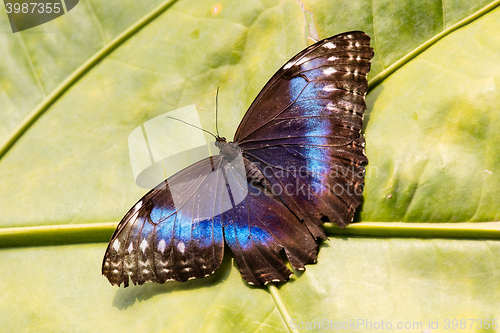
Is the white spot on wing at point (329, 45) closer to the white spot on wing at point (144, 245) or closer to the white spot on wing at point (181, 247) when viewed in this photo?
the white spot on wing at point (181, 247)

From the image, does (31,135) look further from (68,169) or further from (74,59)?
(74,59)

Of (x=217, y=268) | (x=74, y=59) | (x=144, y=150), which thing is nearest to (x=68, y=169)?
(x=144, y=150)

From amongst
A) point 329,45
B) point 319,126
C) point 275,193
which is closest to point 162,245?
point 275,193

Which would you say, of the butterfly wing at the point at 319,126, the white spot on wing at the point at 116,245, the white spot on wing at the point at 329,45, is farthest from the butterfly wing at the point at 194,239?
the white spot on wing at the point at 329,45

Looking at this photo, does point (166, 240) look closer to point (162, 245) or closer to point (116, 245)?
point (162, 245)

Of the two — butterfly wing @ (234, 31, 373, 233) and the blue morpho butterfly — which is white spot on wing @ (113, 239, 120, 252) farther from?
butterfly wing @ (234, 31, 373, 233)

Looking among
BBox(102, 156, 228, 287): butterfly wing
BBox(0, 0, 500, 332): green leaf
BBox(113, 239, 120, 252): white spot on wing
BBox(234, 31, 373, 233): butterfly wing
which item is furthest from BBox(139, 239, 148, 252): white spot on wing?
BBox(234, 31, 373, 233): butterfly wing
